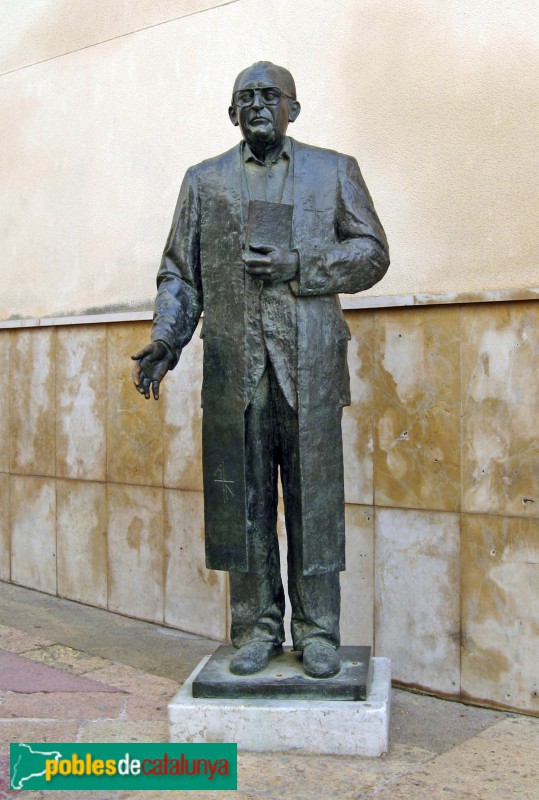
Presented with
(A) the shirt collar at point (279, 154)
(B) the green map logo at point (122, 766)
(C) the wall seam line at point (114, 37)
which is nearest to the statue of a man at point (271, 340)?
(A) the shirt collar at point (279, 154)

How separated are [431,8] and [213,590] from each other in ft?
11.2

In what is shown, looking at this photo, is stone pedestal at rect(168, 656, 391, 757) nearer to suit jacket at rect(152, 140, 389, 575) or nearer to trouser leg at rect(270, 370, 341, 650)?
trouser leg at rect(270, 370, 341, 650)

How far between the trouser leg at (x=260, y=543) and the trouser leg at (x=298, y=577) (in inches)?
2.0

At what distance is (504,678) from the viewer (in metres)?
4.53

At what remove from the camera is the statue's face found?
3734mm

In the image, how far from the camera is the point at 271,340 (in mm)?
3781

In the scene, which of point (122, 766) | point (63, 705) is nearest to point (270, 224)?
point (122, 766)

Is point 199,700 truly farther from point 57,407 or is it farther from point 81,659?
point 57,407

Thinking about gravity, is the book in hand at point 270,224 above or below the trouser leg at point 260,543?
above

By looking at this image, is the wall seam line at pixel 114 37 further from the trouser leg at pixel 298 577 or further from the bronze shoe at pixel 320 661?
the bronze shoe at pixel 320 661

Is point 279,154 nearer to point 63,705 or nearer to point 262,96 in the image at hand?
point 262,96

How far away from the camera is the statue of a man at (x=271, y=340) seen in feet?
12.3

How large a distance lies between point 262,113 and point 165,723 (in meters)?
2.55

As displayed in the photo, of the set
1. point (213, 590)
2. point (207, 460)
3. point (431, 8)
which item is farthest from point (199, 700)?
point (431, 8)
